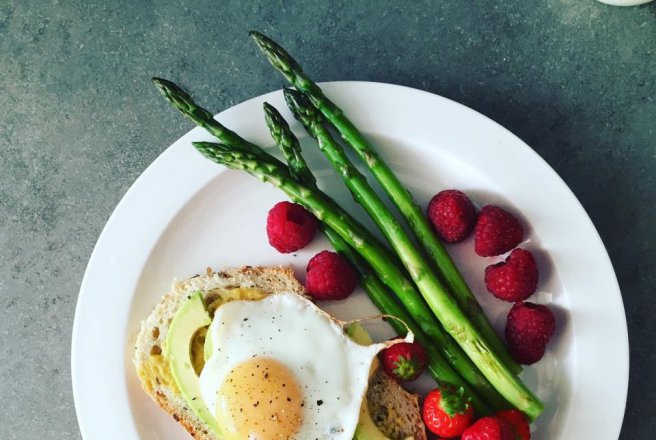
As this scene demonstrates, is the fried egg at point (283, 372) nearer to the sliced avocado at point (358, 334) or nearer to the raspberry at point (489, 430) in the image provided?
the sliced avocado at point (358, 334)

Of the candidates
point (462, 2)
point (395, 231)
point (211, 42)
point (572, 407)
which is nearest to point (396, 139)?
point (395, 231)

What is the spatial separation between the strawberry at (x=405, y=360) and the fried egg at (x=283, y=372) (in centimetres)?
7

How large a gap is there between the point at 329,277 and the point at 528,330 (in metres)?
0.78

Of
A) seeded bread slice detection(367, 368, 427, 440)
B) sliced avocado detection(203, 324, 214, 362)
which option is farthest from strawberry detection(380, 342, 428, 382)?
sliced avocado detection(203, 324, 214, 362)

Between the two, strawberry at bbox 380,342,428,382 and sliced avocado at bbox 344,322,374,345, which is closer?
strawberry at bbox 380,342,428,382

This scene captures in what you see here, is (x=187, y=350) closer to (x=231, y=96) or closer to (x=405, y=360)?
(x=405, y=360)

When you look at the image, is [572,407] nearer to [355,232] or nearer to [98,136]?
[355,232]

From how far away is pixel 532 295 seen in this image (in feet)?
9.32

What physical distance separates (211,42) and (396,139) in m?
0.94

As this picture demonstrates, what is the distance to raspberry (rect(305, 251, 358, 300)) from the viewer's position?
2.76 m

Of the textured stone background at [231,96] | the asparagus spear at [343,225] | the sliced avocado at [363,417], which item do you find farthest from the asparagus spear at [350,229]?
the textured stone background at [231,96]

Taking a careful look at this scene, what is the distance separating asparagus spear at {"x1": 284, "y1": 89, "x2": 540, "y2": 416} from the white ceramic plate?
0.42 feet

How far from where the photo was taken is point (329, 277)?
2758mm

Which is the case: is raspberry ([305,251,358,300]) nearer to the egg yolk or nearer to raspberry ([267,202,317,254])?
raspberry ([267,202,317,254])
